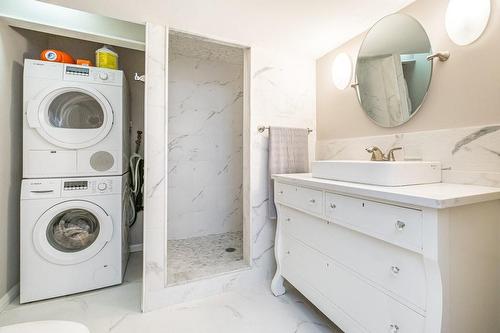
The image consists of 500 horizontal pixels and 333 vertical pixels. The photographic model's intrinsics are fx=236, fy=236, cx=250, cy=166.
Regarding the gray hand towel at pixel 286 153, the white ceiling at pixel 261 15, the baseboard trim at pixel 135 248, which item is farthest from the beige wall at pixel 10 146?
the gray hand towel at pixel 286 153

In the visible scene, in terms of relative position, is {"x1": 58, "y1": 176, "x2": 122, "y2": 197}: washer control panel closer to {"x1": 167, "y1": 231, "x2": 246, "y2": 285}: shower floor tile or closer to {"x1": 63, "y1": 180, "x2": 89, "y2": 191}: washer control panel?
{"x1": 63, "y1": 180, "x2": 89, "y2": 191}: washer control panel

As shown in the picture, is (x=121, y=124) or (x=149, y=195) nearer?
(x=149, y=195)

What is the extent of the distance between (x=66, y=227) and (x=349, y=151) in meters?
2.29

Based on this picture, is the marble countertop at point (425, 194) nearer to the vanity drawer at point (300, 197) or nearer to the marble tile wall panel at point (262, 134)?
the vanity drawer at point (300, 197)

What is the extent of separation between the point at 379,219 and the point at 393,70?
3.57 feet

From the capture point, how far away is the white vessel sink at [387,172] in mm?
1070

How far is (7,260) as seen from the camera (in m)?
1.68

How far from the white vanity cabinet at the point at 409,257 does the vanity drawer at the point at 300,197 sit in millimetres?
11

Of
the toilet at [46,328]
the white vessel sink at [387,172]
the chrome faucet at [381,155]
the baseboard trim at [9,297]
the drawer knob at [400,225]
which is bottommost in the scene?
the baseboard trim at [9,297]

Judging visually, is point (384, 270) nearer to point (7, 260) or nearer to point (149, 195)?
point (149, 195)

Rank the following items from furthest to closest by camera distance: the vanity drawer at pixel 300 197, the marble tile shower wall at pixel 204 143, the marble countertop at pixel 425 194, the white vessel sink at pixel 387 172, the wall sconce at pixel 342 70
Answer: the marble tile shower wall at pixel 204 143
the wall sconce at pixel 342 70
the vanity drawer at pixel 300 197
the white vessel sink at pixel 387 172
the marble countertop at pixel 425 194

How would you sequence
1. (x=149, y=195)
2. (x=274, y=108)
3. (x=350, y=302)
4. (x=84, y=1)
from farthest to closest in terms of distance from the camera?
(x=274, y=108)
(x=149, y=195)
(x=84, y=1)
(x=350, y=302)

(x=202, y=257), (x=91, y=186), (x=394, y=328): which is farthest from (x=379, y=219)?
(x=91, y=186)

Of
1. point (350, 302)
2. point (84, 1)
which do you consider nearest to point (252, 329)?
point (350, 302)
